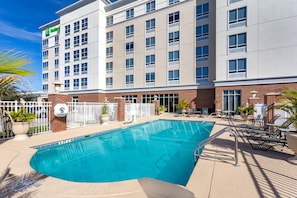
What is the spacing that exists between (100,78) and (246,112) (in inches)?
930

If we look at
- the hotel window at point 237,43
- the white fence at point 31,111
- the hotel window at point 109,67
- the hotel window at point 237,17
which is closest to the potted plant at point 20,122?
the white fence at point 31,111

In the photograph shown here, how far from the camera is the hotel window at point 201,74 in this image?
73.5ft

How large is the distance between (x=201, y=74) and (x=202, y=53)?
288 cm

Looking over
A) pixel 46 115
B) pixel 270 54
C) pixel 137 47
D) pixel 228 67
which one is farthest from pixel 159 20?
pixel 46 115

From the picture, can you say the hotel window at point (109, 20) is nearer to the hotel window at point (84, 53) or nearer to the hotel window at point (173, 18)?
the hotel window at point (84, 53)

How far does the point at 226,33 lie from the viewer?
65.3 feet

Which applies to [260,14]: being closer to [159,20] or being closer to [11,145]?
[159,20]

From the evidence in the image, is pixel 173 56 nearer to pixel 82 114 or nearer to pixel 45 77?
pixel 82 114

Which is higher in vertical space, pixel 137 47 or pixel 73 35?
pixel 73 35

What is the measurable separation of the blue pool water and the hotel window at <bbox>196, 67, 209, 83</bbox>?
1593 centimetres

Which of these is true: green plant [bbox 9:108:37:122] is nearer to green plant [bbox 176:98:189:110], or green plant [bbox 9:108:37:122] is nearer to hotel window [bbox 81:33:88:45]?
green plant [bbox 176:98:189:110]

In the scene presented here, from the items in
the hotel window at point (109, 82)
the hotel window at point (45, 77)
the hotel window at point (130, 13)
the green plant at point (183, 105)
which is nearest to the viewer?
the green plant at point (183, 105)

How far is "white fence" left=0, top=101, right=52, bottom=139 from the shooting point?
7421 mm

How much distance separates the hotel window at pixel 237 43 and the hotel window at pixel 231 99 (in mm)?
4875
